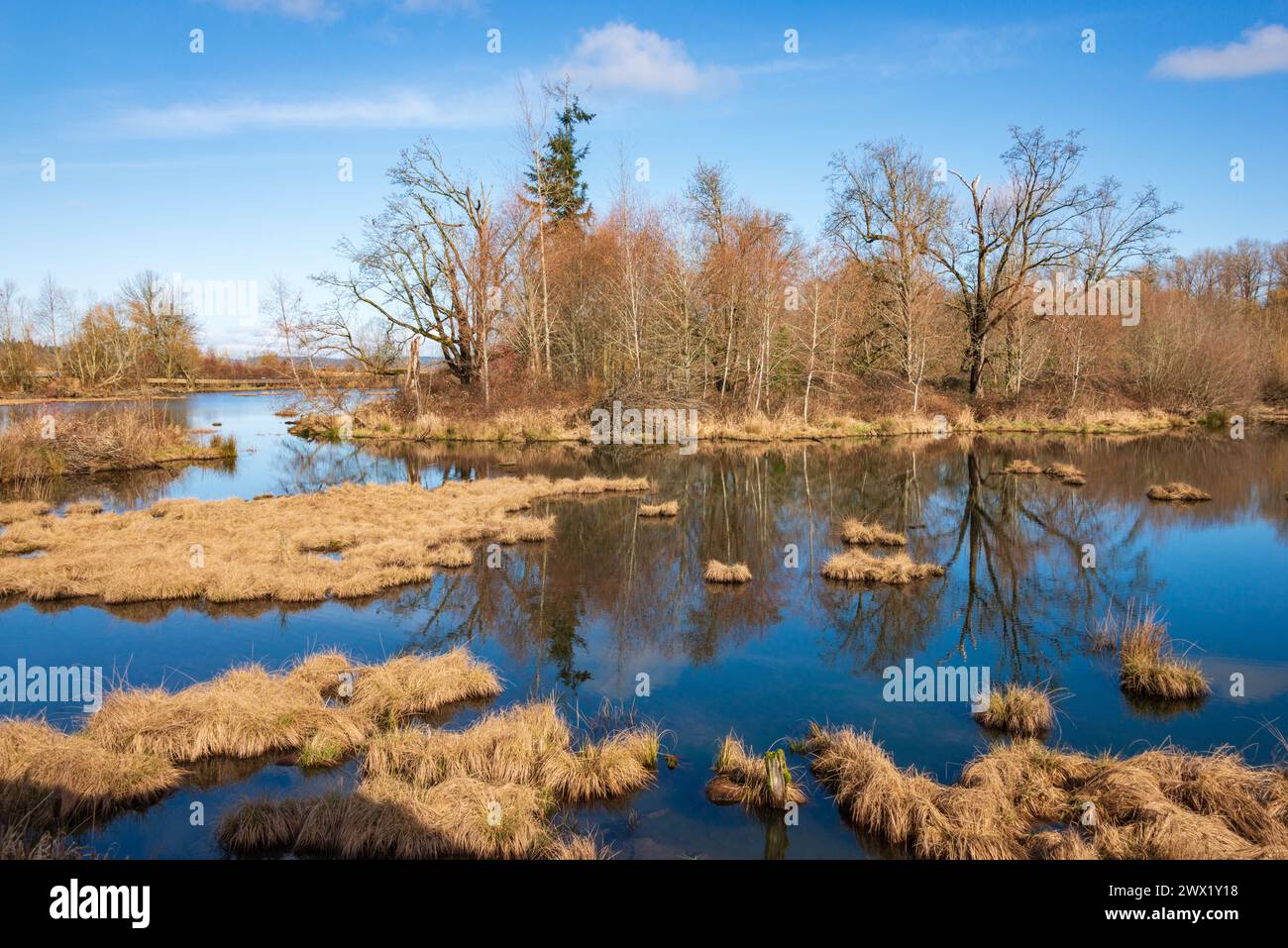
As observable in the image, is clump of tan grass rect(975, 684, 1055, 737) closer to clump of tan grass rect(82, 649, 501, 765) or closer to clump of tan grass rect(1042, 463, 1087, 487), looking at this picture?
clump of tan grass rect(82, 649, 501, 765)

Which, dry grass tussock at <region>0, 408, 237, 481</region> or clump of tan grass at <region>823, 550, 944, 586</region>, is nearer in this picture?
clump of tan grass at <region>823, 550, 944, 586</region>

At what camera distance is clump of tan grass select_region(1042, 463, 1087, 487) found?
2277 cm

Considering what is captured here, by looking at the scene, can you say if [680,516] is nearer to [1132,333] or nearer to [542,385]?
[542,385]

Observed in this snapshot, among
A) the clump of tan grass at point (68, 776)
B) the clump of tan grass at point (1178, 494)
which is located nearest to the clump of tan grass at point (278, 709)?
the clump of tan grass at point (68, 776)

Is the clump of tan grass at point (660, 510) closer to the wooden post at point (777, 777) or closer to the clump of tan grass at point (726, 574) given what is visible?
the clump of tan grass at point (726, 574)

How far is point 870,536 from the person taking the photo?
51.3 ft

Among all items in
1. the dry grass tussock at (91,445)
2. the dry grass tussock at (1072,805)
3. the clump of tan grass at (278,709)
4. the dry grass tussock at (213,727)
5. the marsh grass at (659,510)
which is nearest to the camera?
the dry grass tussock at (1072,805)

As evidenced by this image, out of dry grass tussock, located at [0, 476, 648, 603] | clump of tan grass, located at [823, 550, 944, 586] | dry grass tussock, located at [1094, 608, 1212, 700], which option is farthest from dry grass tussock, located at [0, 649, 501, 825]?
dry grass tussock, located at [1094, 608, 1212, 700]

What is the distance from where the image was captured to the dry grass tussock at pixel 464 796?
5.61 metres

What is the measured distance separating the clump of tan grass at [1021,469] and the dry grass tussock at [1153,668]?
15.7m

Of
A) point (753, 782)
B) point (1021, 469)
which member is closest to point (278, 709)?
point (753, 782)

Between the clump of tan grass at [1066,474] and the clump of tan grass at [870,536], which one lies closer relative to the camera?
the clump of tan grass at [870,536]

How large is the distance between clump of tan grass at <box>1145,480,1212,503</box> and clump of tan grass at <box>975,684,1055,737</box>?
1507cm

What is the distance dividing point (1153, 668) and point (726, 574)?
6304 mm
